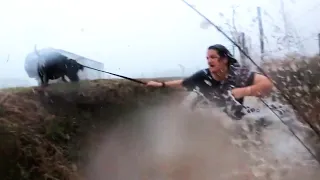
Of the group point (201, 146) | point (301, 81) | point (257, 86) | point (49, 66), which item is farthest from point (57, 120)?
point (301, 81)

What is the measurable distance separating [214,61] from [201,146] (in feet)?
0.70

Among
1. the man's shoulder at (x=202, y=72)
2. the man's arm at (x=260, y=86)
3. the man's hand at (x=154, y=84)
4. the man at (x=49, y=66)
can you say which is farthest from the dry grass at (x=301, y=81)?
the man at (x=49, y=66)

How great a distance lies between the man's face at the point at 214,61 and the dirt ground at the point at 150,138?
11 cm

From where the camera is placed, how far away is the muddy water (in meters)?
1.12

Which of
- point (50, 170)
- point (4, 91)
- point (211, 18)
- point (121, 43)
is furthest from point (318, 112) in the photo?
point (4, 91)

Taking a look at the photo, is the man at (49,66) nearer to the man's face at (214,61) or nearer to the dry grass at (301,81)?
the man's face at (214,61)

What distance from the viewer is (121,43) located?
114 centimetres

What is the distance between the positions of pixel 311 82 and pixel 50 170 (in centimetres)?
67

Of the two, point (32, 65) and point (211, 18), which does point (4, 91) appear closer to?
point (32, 65)

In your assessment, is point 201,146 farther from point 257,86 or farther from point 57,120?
point 57,120

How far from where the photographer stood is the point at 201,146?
3.71 ft

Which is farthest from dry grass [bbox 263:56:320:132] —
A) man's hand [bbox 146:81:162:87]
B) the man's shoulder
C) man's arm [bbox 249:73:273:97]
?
man's hand [bbox 146:81:162:87]

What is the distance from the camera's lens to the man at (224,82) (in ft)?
3.71

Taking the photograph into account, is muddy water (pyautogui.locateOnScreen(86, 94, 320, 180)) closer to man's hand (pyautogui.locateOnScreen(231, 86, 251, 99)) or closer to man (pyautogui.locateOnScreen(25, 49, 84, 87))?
man's hand (pyautogui.locateOnScreen(231, 86, 251, 99))
